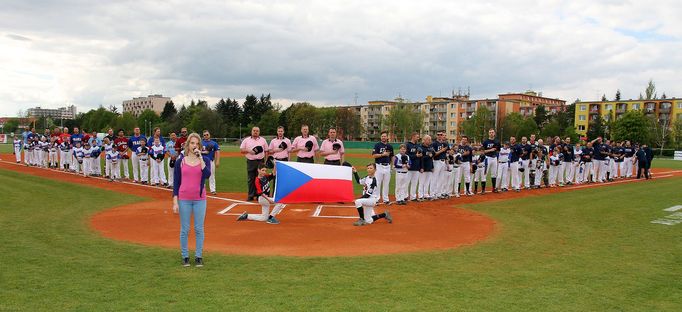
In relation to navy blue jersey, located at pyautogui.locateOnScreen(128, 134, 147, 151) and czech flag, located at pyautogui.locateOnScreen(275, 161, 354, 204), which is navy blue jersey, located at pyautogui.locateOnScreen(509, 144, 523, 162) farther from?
navy blue jersey, located at pyautogui.locateOnScreen(128, 134, 147, 151)

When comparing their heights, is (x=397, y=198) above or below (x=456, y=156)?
below

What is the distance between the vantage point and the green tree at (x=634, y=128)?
221 feet

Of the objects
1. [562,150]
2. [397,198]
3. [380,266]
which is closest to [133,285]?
[380,266]

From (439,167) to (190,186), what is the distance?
1071 cm

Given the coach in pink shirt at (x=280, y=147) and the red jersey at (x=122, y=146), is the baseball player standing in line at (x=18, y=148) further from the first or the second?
the coach in pink shirt at (x=280, y=147)

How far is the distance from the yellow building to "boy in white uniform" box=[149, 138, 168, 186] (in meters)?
87.3

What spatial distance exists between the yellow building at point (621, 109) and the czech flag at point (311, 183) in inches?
3509

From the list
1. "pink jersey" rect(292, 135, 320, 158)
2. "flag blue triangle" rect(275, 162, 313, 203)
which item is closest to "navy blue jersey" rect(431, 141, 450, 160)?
"pink jersey" rect(292, 135, 320, 158)

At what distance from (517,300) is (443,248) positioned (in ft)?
10.0

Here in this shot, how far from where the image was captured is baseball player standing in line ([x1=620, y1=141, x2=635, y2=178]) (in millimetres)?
25703

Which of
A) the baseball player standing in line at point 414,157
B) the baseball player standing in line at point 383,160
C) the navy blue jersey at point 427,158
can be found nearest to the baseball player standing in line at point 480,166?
the navy blue jersey at point 427,158

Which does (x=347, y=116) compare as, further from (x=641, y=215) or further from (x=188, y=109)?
(x=641, y=215)

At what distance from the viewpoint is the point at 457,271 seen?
24.1 feet

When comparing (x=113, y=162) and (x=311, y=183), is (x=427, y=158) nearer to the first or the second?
(x=311, y=183)
